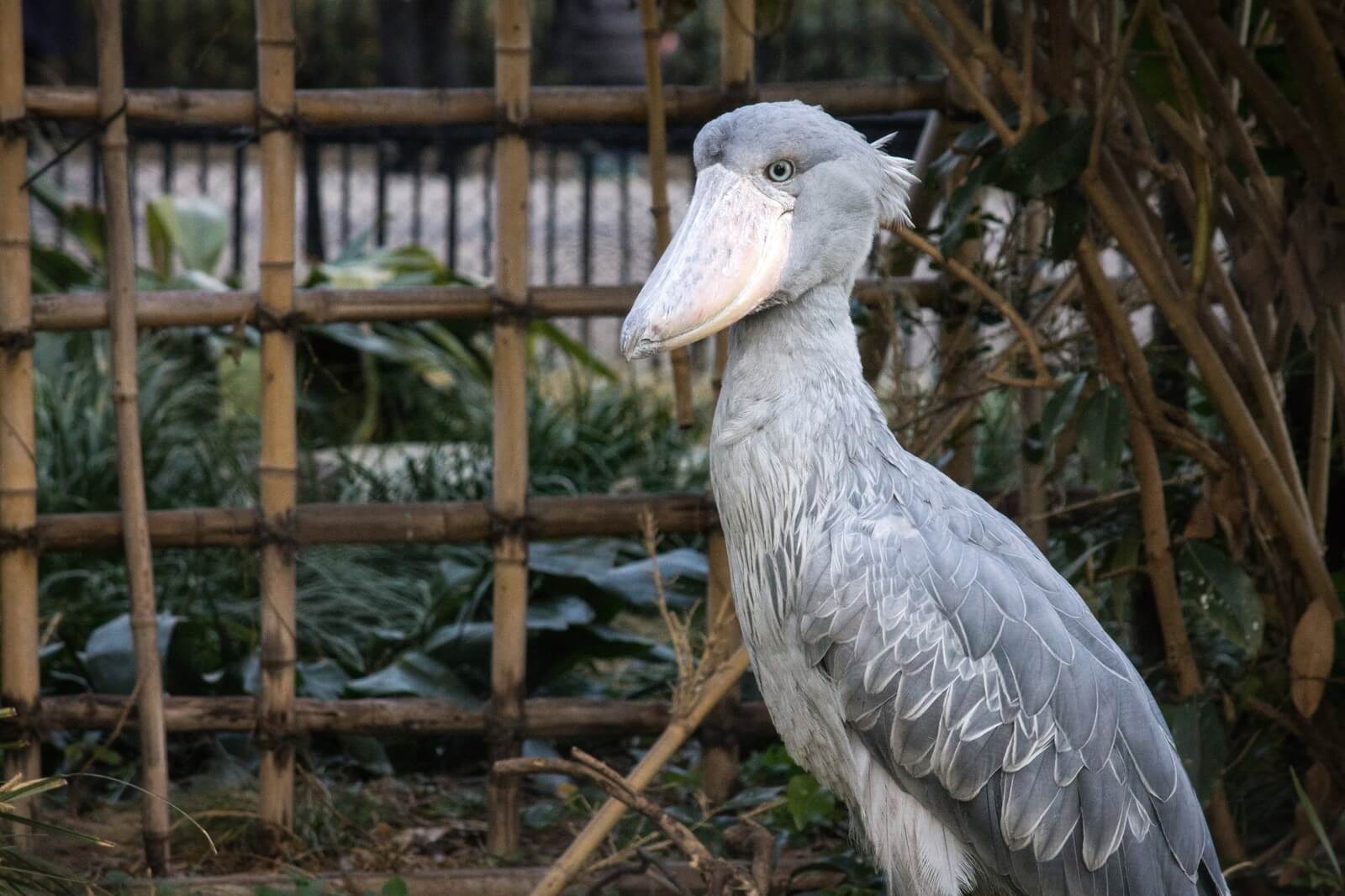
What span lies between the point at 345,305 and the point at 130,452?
51 centimetres

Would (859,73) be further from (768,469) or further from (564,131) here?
(768,469)

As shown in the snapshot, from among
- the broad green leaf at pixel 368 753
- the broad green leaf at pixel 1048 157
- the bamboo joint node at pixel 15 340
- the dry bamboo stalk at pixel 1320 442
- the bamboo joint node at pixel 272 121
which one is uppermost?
the bamboo joint node at pixel 272 121

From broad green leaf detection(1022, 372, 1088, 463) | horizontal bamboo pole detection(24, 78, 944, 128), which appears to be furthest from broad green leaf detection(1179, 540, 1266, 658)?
horizontal bamboo pole detection(24, 78, 944, 128)

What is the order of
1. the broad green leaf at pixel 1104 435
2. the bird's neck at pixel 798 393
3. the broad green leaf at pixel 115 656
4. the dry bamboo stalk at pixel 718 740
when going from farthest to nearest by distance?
the broad green leaf at pixel 115 656, the dry bamboo stalk at pixel 718 740, the broad green leaf at pixel 1104 435, the bird's neck at pixel 798 393

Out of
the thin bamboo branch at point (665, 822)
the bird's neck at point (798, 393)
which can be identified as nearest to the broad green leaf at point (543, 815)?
the thin bamboo branch at point (665, 822)

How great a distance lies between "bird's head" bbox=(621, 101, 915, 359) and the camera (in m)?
1.97

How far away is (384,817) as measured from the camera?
11.3 ft

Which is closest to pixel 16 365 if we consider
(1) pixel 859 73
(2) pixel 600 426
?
(2) pixel 600 426

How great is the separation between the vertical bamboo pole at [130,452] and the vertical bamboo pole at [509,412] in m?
0.66

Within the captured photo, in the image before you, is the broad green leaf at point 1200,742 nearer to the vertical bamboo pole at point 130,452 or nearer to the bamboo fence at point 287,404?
the bamboo fence at point 287,404

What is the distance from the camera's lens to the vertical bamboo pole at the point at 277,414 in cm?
303

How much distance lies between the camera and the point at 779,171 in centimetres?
203

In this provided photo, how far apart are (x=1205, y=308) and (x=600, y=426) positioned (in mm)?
2793

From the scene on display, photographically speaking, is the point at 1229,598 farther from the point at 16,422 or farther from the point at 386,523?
the point at 16,422
